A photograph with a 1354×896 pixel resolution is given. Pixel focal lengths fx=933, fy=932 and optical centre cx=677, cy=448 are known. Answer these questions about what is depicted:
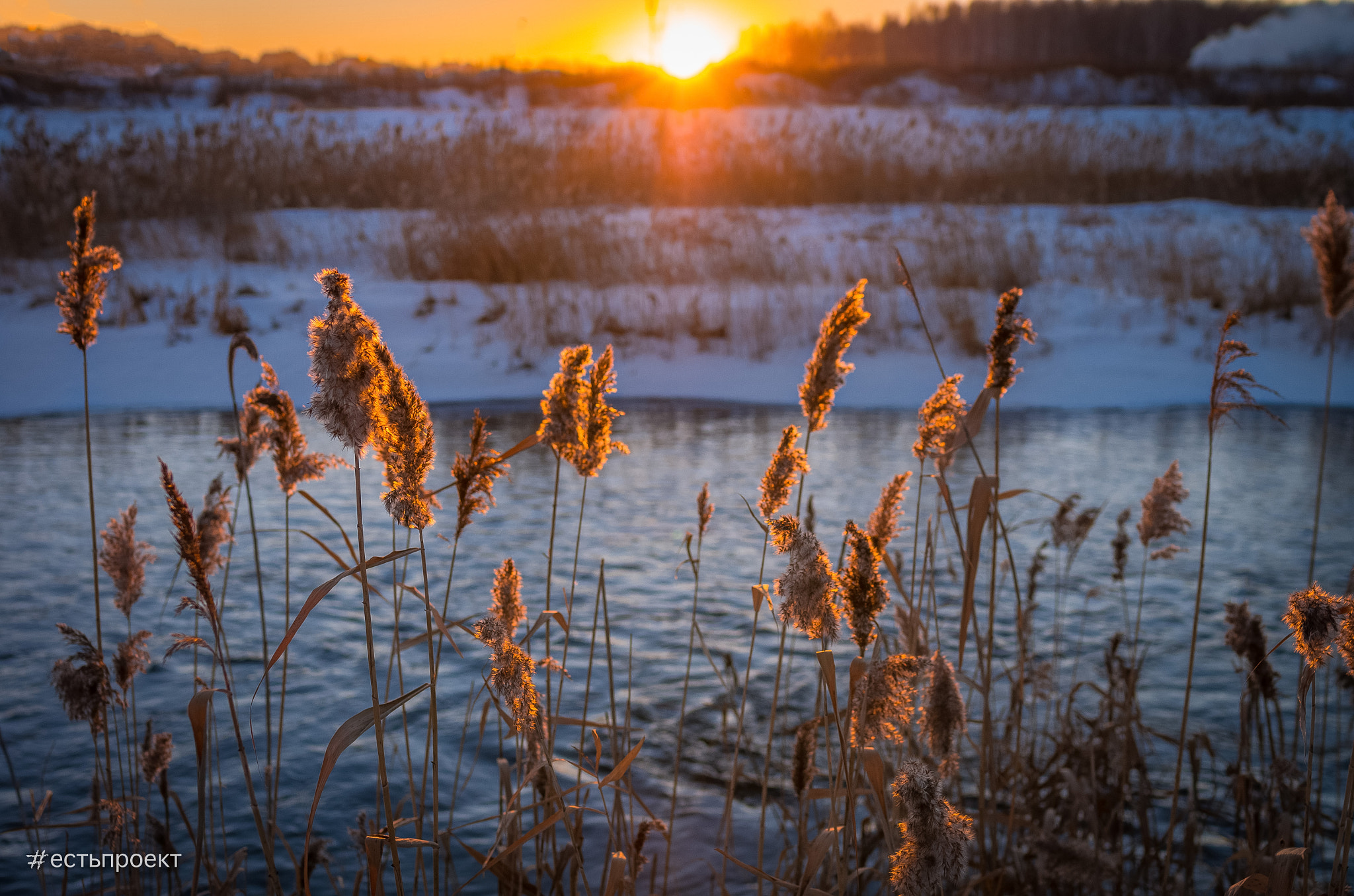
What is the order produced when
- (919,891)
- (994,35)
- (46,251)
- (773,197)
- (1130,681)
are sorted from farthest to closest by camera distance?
(994,35), (773,197), (46,251), (1130,681), (919,891)

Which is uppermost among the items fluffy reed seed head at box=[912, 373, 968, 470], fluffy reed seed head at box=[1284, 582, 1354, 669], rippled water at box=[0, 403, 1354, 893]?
fluffy reed seed head at box=[912, 373, 968, 470]

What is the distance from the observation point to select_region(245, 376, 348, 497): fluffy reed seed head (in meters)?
1.46

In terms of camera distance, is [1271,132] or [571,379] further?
[1271,132]

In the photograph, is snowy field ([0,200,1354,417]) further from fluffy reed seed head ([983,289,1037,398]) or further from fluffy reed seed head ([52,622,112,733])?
fluffy reed seed head ([52,622,112,733])

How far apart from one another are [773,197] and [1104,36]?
24816mm

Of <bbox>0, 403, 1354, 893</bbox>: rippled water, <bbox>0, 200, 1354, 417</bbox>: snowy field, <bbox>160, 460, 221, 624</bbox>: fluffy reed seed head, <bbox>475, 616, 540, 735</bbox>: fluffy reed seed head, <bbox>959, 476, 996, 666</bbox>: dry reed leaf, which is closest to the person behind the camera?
<bbox>475, 616, 540, 735</bbox>: fluffy reed seed head

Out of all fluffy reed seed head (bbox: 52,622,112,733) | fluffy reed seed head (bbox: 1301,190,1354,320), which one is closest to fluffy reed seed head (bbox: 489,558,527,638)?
fluffy reed seed head (bbox: 52,622,112,733)

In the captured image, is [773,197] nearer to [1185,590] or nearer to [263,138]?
[263,138]

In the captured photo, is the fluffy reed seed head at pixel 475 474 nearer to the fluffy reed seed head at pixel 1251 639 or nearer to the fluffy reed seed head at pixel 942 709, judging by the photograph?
the fluffy reed seed head at pixel 942 709

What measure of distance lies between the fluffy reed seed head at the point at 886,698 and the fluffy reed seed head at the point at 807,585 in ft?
0.46

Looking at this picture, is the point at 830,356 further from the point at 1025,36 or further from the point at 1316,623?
the point at 1025,36

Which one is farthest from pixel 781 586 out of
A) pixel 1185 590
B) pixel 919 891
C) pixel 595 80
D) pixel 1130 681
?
pixel 595 80

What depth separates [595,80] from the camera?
24.1 meters

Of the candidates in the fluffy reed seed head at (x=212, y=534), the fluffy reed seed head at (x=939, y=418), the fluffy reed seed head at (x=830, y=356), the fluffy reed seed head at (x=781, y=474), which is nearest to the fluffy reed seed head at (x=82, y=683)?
the fluffy reed seed head at (x=212, y=534)
